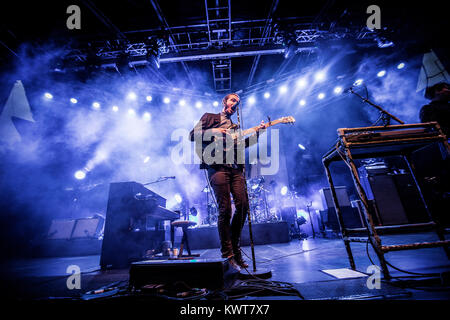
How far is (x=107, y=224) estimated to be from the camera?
3.37m

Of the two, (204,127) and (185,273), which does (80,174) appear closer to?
(204,127)

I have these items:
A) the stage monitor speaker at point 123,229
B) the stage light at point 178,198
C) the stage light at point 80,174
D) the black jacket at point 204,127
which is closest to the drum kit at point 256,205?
the stage light at point 178,198

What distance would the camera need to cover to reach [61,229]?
646 cm

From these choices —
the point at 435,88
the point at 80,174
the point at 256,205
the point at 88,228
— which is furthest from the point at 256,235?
the point at 80,174

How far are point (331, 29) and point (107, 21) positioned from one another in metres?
6.92

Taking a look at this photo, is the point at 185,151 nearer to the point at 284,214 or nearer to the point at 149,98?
the point at 149,98

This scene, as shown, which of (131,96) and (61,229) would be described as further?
(131,96)

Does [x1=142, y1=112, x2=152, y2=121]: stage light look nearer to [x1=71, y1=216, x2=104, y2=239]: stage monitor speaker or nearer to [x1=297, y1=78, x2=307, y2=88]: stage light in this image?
[x1=71, y1=216, x2=104, y2=239]: stage monitor speaker

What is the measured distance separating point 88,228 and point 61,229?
956 millimetres

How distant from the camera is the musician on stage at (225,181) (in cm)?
204

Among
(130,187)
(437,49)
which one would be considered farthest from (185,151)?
→ (437,49)

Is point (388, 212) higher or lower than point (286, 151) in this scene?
lower
